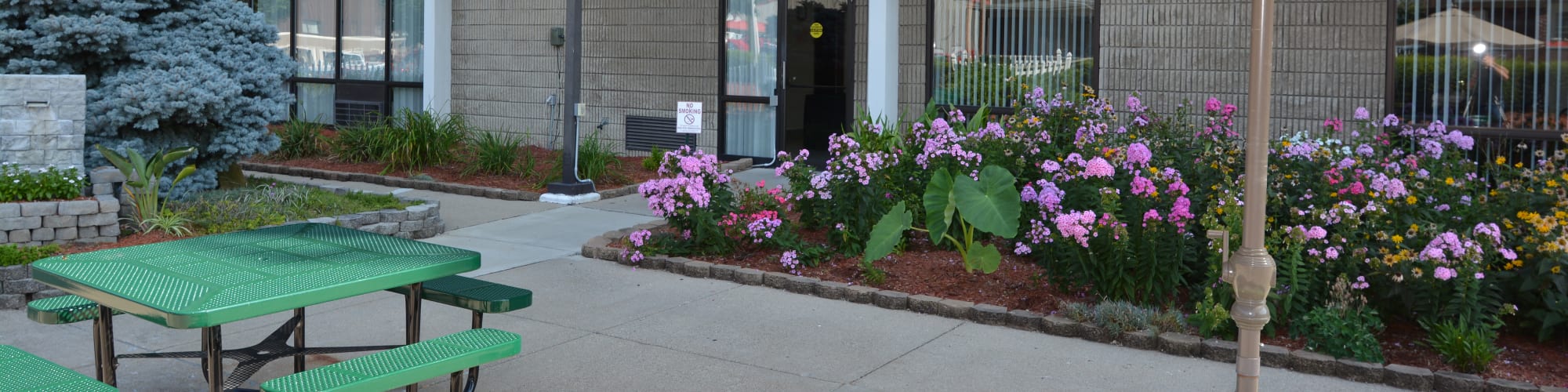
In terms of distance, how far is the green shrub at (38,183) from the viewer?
8.43 m

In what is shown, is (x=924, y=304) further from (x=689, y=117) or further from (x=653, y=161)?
(x=653, y=161)

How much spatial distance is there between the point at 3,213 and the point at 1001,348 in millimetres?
5993

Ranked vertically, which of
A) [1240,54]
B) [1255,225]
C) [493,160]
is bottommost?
[1255,225]

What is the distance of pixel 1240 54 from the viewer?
10.9 metres

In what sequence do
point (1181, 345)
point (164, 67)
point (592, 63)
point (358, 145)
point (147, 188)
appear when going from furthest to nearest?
1. point (592, 63)
2. point (358, 145)
3. point (164, 67)
4. point (147, 188)
5. point (1181, 345)

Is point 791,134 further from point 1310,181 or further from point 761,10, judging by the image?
point 1310,181

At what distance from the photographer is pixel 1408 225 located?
655 cm

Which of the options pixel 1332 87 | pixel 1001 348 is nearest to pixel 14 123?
pixel 1001 348

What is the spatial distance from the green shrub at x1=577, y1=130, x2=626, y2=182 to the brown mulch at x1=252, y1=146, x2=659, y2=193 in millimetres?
21

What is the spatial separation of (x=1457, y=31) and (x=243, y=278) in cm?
894

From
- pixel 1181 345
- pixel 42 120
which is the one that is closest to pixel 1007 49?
pixel 1181 345

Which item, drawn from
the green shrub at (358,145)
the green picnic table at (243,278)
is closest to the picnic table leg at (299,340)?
the green picnic table at (243,278)

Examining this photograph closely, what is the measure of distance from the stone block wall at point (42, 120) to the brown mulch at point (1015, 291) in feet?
14.3

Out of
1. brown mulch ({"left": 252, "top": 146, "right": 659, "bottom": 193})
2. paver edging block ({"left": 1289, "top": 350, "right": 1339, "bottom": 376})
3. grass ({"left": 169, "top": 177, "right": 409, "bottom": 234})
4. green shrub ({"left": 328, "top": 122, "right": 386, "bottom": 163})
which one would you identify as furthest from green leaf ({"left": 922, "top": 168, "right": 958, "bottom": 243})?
green shrub ({"left": 328, "top": 122, "right": 386, "bottom": 163})
